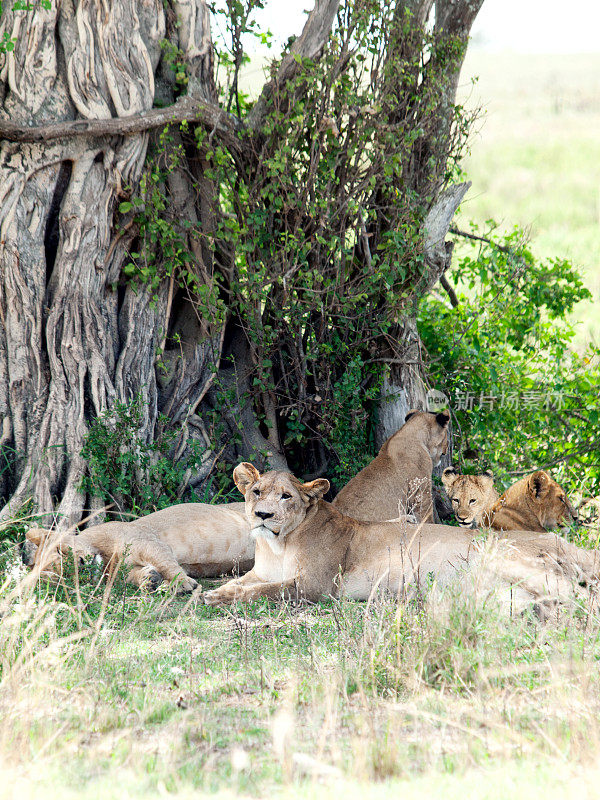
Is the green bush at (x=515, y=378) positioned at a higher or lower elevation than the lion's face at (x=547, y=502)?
higher

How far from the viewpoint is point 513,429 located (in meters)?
8.38

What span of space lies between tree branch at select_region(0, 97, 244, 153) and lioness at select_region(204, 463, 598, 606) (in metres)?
2.93

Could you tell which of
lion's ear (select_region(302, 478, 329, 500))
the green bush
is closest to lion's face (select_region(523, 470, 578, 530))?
the green bush

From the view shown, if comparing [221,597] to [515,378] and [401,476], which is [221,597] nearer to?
[401,476]

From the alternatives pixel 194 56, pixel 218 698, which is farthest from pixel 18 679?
pixel 194 56

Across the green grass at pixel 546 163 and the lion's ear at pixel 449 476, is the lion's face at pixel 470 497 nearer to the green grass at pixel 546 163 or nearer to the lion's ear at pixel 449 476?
the lion's ear at pixel 449 476

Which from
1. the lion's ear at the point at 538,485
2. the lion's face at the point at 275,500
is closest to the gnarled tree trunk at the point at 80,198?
the lion's face at the point at 275,500

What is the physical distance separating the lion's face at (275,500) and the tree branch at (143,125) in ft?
9.59

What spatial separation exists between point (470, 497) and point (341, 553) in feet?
5.12

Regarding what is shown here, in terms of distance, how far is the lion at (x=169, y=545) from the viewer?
566 centimetres

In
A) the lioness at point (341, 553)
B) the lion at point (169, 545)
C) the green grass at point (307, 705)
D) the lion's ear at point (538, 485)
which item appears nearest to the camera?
the green grass at point (307, 705)

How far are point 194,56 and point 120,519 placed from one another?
3.73 metres

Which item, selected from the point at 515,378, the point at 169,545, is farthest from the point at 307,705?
the point at 515,378

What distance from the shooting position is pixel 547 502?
6.74m
